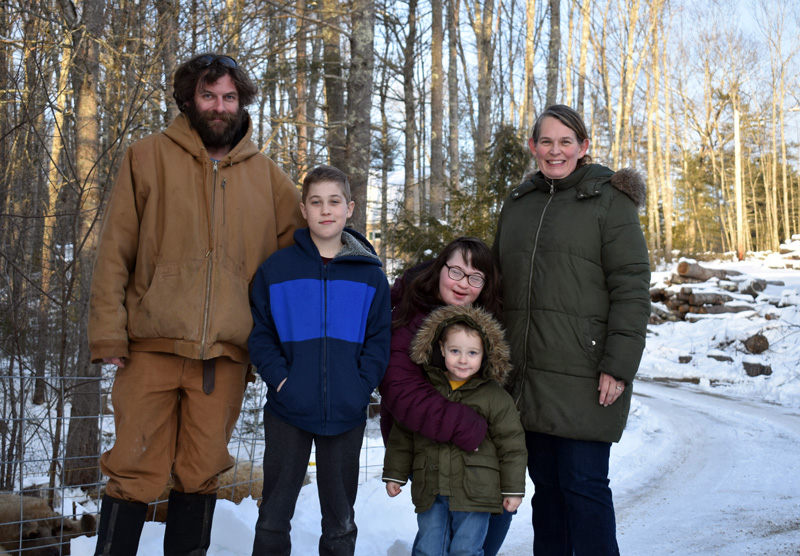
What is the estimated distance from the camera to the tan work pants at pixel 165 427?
2.61 meters

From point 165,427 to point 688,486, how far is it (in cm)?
433

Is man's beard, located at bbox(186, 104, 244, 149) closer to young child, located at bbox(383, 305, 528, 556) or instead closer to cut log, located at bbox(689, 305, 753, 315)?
young child, located at bbox(383, 305, 528, 556)

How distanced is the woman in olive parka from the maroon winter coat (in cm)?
30

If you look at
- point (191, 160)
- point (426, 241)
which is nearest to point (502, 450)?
point (191, 160)

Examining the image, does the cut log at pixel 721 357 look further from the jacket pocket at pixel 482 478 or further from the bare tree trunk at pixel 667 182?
the bare tree trunk at pixel 667 182

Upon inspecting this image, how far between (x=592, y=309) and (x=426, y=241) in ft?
18.8

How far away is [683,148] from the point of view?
1364 inches

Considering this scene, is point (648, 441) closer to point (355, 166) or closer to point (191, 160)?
point (355, 166)

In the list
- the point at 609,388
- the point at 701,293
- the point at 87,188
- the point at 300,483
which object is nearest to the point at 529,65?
the point at 701,293

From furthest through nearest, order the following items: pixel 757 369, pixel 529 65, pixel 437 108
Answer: pixel 529 65
pixel 437 108
pixel 757 369

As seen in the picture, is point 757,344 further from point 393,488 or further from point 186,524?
point 186,524

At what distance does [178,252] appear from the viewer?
275cm

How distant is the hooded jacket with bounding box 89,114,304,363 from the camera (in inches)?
104

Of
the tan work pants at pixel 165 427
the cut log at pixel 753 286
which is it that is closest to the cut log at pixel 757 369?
the cut log at pixel 753 286
